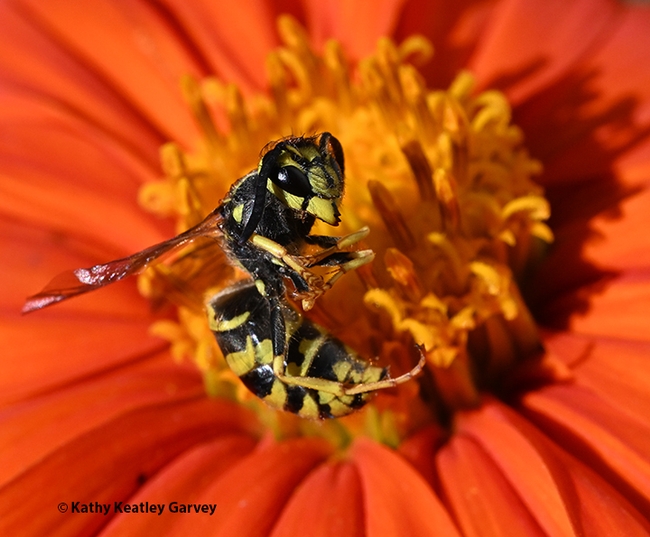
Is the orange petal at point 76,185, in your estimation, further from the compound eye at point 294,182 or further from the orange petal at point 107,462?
the compound eye at point 294,182

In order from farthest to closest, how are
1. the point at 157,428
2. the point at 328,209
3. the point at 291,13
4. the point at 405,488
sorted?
the point at 291,13 < the point at 157,428 < the point at 405,488 < the point at 328,209

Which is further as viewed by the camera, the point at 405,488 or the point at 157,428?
the point at 157,428

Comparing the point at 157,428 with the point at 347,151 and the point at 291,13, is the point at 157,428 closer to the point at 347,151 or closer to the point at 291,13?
the point at 347,151

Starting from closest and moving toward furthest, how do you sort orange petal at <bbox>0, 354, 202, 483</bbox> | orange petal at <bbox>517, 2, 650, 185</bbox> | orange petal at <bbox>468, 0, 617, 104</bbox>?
orange petal at <bbox>0, 354, 202, 483</bbox>, orange petal at <bbox>517, 2, 650, 185</bbox>, orange petal at <bbox>468, 0, 617, 104</bbox>

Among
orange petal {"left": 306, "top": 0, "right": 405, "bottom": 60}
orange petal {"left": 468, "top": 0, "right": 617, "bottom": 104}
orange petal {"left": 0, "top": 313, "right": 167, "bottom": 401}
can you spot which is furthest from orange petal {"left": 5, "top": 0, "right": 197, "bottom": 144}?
orange petal {"left": 468, "top": 0, "right": 617, "bottom": 104}

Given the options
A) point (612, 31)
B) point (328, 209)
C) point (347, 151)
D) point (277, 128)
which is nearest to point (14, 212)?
point (277, 128)

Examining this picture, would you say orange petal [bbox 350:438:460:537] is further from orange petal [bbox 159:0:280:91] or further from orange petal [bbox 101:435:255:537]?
orange petal [bbox 159:0:280:91]

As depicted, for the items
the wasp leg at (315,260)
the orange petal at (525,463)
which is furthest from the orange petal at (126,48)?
the orange petal at (525,463)

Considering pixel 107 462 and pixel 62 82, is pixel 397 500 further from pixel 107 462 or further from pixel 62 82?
pixel 62 82
